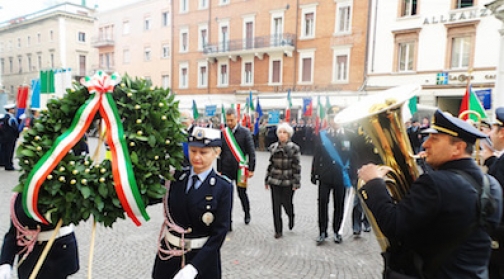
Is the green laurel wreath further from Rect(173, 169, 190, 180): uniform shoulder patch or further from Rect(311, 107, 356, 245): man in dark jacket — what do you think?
Rect(311, 107, 356, 245): man in dark jacket

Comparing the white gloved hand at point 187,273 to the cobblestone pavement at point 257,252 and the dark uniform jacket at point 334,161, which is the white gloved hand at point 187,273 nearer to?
the cobblestone pavement at point 257,252

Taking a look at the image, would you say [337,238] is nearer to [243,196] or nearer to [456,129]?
[243,196]

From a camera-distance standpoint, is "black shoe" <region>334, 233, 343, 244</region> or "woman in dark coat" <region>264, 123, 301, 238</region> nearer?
"black shoe" <region>334, 233, 343, 244</region>

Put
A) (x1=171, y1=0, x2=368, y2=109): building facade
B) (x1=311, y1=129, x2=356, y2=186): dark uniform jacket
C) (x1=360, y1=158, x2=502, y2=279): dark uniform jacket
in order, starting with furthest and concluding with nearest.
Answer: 1. (x1=171, y1=0, x2=368, y2=109): building facade
2. (x1=311, y1=129, x2=356, y2=186): dark uniform jacket
3. (x1=360, y1=158, x2=502, y2=279): dark uniform jacket

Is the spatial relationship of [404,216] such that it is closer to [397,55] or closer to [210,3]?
[397,55]

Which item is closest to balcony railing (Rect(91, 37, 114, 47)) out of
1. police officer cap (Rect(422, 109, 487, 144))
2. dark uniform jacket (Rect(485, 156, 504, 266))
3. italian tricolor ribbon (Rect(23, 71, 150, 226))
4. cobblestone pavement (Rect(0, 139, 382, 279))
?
cobblestone pavement (Rect(0, 139, 382, 279))

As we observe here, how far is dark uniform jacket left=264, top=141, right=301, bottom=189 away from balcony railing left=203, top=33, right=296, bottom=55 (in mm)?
20788

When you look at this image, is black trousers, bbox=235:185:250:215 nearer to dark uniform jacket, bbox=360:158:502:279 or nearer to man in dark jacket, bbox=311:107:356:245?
man in dark jacket, bbox=311:107:356:245

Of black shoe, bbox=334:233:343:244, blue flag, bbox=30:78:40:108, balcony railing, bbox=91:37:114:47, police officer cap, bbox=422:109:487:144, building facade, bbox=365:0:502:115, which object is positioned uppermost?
balcony railing, bbox=91:37:114:47

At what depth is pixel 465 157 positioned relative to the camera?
6.99 feet

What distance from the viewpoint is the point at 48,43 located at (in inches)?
1797

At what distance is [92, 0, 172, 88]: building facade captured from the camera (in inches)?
1326

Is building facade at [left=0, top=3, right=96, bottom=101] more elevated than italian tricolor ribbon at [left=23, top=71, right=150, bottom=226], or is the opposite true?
building facade at [left=0, top=3, right=96, bottom=101]

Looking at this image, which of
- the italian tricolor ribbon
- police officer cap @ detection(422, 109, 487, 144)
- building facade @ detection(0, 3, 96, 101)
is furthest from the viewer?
building facade @ detection(0, 3, 96, 101)
